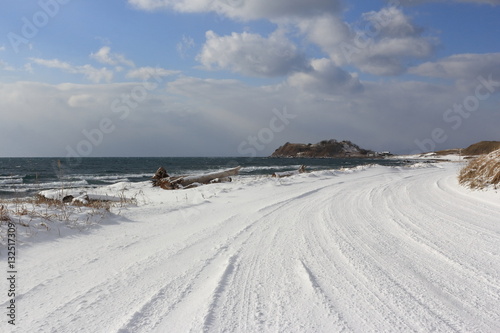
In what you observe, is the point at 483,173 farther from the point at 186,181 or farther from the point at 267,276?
the point at 186,181

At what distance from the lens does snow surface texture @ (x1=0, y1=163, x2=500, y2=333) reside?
258 cm

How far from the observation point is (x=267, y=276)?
349 centimetres

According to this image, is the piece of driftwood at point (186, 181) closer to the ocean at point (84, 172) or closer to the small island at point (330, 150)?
the ocean at point (84, 172)

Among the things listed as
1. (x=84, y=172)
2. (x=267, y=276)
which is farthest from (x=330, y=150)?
(x=267, y=276)

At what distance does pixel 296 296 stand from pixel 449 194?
366 inches

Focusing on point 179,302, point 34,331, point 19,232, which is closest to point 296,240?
point 179,302

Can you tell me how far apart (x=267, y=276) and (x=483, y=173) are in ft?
35.0

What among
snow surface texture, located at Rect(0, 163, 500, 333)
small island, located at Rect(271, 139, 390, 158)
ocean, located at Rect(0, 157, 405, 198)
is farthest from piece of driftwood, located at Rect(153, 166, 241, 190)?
small island, located at Rect(271, 139, 390, 158)

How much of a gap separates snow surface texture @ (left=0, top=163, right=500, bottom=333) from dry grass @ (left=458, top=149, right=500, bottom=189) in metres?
4.18

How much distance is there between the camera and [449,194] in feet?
33.7

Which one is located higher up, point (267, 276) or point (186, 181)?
point (186, 181)

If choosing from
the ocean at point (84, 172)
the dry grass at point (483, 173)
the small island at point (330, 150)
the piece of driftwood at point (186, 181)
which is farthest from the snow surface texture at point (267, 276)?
the small island at point (330, 150)

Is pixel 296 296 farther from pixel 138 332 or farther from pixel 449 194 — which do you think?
pixel 449 194

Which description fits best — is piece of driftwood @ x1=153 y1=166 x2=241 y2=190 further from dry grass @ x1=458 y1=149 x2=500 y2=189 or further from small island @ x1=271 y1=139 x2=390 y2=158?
small island @ x1=271 y1=139 x2=390 y2=158
